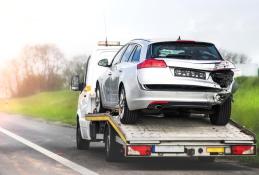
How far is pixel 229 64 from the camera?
10.7m

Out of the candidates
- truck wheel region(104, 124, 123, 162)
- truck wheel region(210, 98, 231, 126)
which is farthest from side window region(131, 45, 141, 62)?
truck wheel region(210, 98, 231, 126)

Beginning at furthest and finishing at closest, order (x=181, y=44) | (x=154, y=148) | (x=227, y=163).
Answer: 1. (x=227, y=163)
2. (x=181, y=44)
3. (x=154, y=148)

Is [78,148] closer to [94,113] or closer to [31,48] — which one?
[94,113]

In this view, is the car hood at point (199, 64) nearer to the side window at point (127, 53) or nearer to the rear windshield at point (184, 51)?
the rear windshield at point (184, 51)

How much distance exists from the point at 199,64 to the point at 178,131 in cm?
117

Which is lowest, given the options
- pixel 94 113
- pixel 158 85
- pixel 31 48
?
pixel 31 48

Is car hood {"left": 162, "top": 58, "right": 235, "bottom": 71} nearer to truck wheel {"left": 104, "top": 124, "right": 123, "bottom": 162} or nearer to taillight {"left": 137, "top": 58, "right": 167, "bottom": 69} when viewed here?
taillight {"left": 137, "top": 58, "right": 167, "bottom": 69}

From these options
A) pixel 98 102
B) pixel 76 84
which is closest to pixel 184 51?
pixel 98 102

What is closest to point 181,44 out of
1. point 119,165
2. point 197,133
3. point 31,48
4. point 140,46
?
point 140,46

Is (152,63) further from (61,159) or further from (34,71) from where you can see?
(34,71)

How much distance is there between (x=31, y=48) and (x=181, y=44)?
88.4m

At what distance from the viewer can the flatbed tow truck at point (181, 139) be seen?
34.0ft

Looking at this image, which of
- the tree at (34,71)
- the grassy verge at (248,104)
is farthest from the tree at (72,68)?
the grassy verge at (248,104)

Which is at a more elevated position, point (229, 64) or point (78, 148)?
point (229, 64)
